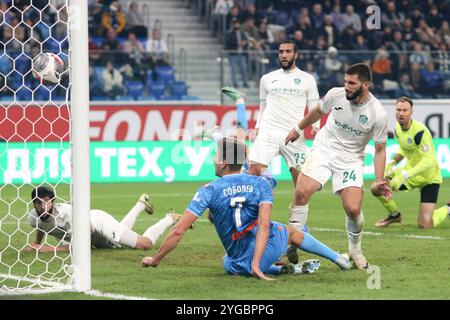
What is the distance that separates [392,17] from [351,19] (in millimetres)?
1579

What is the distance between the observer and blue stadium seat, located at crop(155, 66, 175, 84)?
78.5 ft

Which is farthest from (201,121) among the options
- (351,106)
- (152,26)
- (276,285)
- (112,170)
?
(276,285)

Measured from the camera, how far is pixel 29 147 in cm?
1956

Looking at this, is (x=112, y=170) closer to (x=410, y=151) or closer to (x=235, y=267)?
(x=410, y=151)

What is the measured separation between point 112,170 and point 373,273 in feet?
39.2

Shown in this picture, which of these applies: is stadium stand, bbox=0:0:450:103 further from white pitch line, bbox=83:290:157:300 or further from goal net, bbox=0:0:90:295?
white pitch line, bbox=83:290:157:300

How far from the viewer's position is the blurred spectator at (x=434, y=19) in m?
28.0

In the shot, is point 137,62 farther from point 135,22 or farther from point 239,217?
point 239,217

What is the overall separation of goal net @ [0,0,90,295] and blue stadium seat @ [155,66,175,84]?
87.1 inches

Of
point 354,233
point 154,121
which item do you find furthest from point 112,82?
point 354,233

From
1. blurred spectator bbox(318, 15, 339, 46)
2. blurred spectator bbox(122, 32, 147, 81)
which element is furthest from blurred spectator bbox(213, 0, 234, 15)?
blurred spectator bbox(122, 32, 147, 81)

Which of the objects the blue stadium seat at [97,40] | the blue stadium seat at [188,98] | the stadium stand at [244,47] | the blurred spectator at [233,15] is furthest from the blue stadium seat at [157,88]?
the blurred spectator at [233,15]

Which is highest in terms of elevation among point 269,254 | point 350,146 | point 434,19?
point 434,19

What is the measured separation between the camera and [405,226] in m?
13.9
